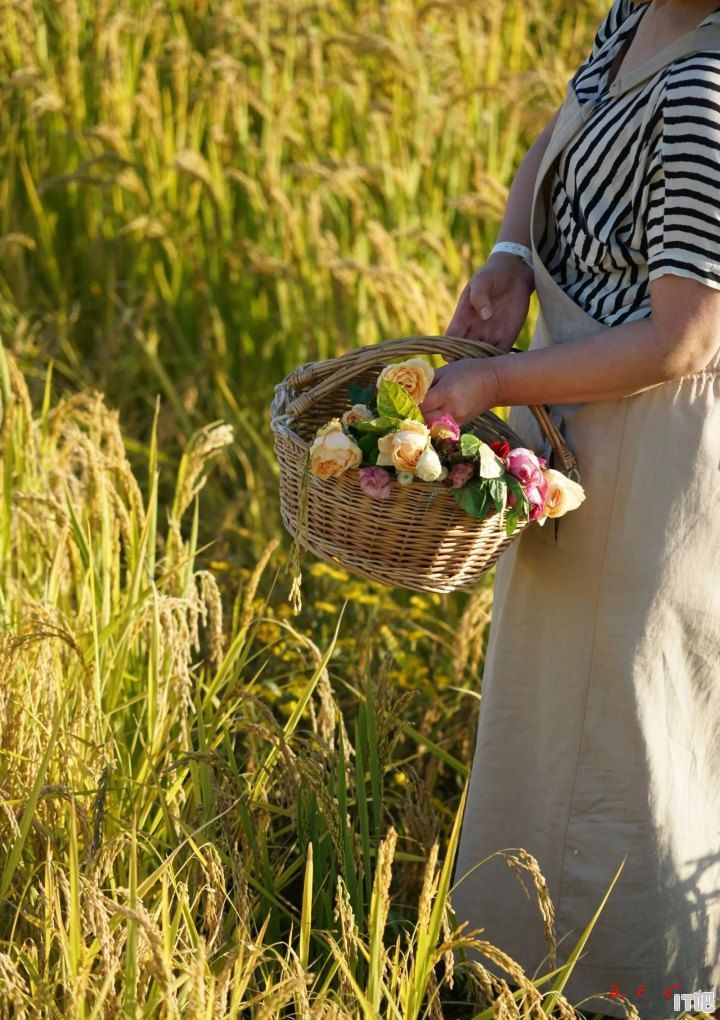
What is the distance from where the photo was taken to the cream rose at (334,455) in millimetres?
1344

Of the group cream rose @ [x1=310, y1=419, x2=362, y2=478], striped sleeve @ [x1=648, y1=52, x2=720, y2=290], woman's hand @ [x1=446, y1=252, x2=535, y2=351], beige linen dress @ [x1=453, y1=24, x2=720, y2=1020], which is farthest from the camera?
woman's hand @ [x1=446, y1=252, x2=535, y2=351]

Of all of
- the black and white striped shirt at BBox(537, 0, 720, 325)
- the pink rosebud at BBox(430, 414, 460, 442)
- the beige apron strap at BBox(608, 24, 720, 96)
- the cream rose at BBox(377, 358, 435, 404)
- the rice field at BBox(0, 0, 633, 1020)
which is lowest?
the rice field at BBox(0, 0, 633, 1020)

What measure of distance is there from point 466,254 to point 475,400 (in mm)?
1586

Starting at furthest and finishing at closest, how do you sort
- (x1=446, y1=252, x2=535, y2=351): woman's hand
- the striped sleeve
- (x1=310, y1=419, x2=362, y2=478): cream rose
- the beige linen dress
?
1. (x1=446, y1=252, x2=535, y2=351): woman's hand
2. the beige linen dress
3. (x1=310, y1=419, x2=362, y2=478): cream rose
4. the striped sleeve

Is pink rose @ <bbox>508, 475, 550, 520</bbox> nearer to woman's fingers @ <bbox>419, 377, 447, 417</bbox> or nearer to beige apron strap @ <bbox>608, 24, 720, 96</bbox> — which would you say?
woman's fingers @ <bbox>419, 377, 447, 417</bbox>

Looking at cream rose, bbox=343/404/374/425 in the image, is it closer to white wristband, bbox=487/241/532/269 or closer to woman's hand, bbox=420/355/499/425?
woman's hand, bbox=420/355/499/425

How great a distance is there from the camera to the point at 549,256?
157 centimetres

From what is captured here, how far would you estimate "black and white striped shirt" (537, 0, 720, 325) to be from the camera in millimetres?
1247

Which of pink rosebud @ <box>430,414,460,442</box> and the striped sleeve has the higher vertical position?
the striped sleeve

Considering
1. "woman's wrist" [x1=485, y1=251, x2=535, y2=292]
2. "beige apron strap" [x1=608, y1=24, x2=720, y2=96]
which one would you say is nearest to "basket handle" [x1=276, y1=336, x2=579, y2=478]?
"woman's wrist" [x1=485, y1=251, x2=535, y2=292]

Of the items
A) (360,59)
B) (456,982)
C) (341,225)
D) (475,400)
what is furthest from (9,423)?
(360,59)

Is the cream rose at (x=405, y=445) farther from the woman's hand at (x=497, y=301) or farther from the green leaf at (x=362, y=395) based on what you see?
the woman's hand at (x=497, y=301)

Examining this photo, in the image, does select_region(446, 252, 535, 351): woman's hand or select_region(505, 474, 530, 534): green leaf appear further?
select_region(446, 252, 535, 351): woman's hand

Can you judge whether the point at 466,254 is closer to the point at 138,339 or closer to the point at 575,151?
the point at 138,339
